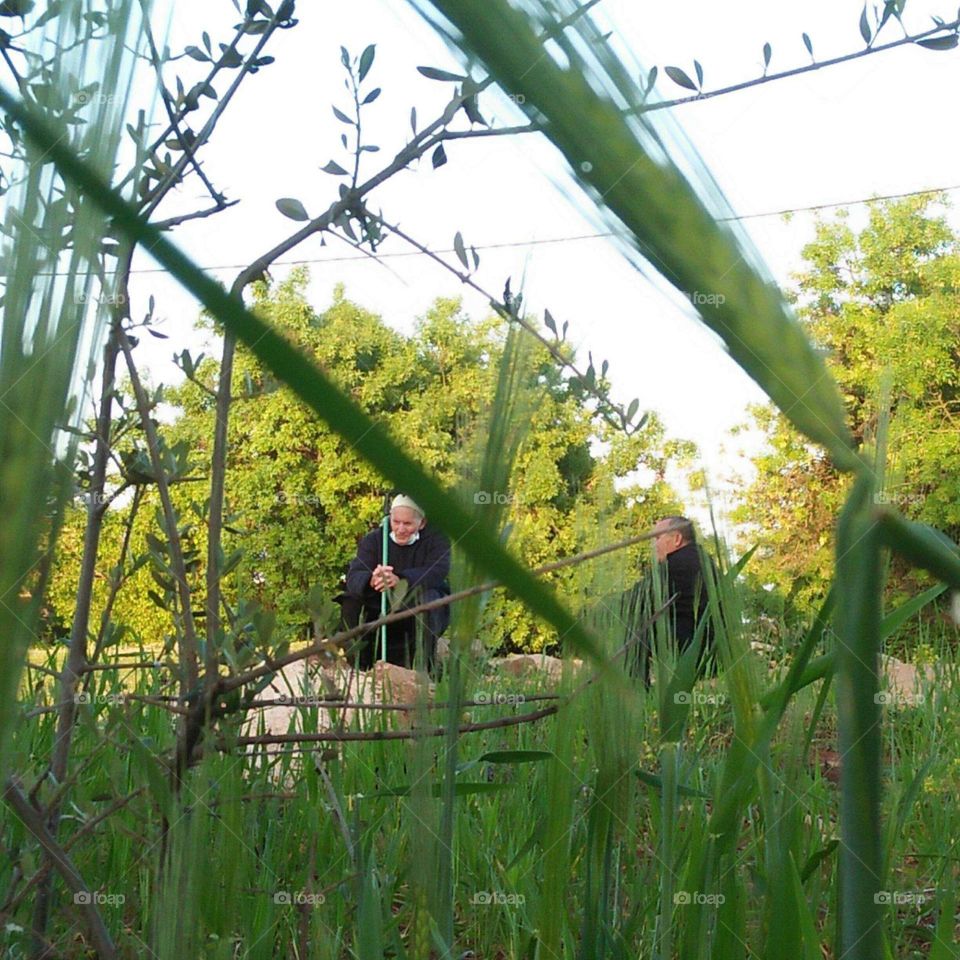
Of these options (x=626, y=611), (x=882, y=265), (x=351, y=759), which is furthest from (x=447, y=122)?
(x=882, y=265)

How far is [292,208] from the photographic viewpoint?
4.08 ft

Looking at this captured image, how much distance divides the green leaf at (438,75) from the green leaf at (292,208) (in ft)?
0.67

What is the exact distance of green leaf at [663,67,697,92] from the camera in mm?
1216

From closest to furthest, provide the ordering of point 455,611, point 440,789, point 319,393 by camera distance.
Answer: point 319,393
point 455,611
point 440,789

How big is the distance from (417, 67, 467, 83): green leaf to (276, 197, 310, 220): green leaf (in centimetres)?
20

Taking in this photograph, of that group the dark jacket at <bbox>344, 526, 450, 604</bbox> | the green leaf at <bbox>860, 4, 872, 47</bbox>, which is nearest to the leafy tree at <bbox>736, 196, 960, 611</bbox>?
the dark jacket at <bbox>344, 526, 450, 604</bbox>

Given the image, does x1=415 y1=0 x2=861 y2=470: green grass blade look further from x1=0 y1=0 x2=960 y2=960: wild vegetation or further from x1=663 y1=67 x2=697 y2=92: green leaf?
x1=663 y1=67 x2=697 y2=92: green leaf

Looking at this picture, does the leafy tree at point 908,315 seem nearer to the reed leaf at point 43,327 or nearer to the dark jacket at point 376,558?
the dark jacket at point 376,558

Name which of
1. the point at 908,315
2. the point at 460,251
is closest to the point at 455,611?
the point at 460,251

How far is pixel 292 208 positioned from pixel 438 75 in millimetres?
223

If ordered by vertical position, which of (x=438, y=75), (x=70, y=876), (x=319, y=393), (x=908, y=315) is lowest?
(x=70, y=876)

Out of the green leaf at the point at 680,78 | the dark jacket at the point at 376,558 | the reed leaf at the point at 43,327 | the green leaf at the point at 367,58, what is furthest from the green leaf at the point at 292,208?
the dark jacket at the point at 376,558

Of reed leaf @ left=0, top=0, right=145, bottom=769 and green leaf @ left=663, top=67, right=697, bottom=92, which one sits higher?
green leaf @ left=663, top=67, right=697, bottom=92

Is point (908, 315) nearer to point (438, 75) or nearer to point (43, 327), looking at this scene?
point (438, 75)
